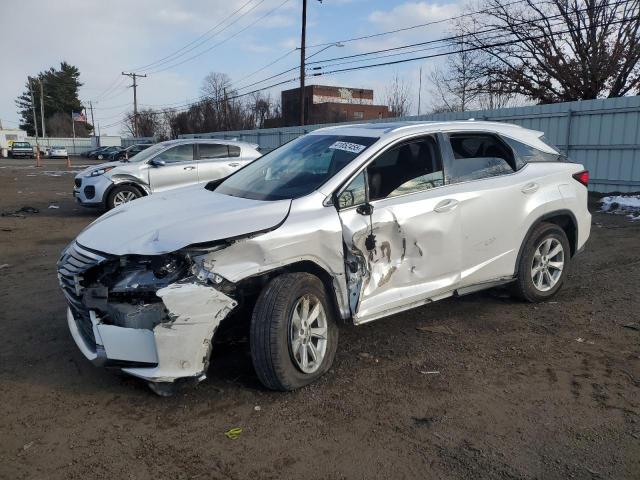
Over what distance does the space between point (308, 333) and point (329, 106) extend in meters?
57.9

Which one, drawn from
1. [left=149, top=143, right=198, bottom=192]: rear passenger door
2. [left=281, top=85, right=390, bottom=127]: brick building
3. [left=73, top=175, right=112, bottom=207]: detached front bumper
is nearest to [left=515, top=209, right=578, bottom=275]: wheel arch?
[left=149, top=143, right=198, bottom=192]: rear passenger door

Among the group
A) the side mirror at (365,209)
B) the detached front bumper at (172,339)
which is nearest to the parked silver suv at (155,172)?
the side mirror at (365,209)

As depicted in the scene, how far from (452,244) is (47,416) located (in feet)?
10.5

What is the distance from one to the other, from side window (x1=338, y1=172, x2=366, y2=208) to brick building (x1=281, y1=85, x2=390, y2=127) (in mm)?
51410

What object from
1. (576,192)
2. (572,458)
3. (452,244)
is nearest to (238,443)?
(572,458)

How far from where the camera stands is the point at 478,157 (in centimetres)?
476

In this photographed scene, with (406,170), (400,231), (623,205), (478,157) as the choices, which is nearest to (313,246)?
(400,231)

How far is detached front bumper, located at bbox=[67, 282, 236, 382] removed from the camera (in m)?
3.09

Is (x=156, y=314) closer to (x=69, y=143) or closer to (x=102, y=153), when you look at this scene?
(x=102, y=153)

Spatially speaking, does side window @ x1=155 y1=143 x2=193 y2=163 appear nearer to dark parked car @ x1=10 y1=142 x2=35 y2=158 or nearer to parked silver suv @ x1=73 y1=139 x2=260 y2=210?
parked silver suv @ x1=73 y1=139 x2=260 y2=210

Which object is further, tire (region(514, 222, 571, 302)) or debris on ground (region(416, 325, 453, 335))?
tire (region(514, 222, 571, 302))

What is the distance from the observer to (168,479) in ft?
8.73

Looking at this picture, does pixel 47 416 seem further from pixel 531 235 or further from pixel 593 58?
pixel 593 58

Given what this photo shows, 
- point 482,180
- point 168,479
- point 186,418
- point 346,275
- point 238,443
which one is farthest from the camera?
point 482,180
